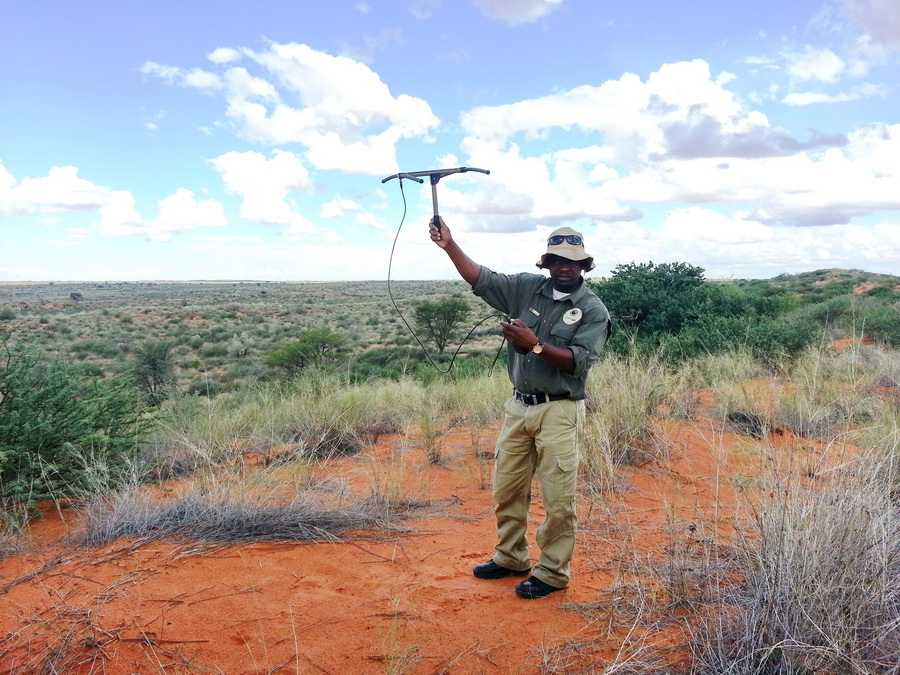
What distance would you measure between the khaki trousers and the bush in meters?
3.36

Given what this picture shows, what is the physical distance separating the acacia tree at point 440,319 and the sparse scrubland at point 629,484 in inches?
386

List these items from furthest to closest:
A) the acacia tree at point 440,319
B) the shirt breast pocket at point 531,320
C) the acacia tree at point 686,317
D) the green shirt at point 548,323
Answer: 1. the acacia tree at point 440,319
2. the acacia tree at point 686,317
3. the shirt breast pocket at point 531,320
4. the green shirt at point 548,323

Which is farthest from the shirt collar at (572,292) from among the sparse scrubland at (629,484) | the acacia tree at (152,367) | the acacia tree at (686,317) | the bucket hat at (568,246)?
the acacia tree at (152,367)

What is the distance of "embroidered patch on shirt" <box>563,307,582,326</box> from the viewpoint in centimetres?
350

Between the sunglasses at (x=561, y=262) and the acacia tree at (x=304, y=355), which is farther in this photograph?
the acacia tree at (x=304, y=355)

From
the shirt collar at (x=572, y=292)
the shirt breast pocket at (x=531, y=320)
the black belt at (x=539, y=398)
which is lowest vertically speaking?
the black belt at (x=539, y=398)

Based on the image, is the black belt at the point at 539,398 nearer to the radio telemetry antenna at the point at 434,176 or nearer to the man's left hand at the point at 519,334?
the man's left hand at the point at 519,334

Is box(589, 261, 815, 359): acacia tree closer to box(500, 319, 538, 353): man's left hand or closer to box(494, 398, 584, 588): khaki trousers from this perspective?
box(494, 398, 584, 588): khaki trousers

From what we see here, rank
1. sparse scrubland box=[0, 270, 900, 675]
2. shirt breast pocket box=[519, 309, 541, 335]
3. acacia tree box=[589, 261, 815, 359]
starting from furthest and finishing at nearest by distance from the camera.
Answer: acacia tree box=[589, 261, 815, 359] → shirt breast pocket box=[519, 309, 541, 335] → sparse scrubland box=[0, 270, 900, 675]

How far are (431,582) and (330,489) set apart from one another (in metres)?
1.72

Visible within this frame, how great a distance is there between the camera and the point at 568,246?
3.54 m

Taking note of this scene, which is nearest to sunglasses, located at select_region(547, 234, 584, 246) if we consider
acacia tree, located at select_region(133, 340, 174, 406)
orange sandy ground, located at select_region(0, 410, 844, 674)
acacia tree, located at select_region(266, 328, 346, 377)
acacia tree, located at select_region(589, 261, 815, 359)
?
orange sandy ground, located at select_region(0, 410, 844, 674)

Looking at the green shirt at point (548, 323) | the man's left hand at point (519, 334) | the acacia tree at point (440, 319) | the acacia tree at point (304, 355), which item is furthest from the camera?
→ the acacia tree at point (440, 319)

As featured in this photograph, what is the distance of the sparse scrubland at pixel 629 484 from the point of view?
8.81ft
